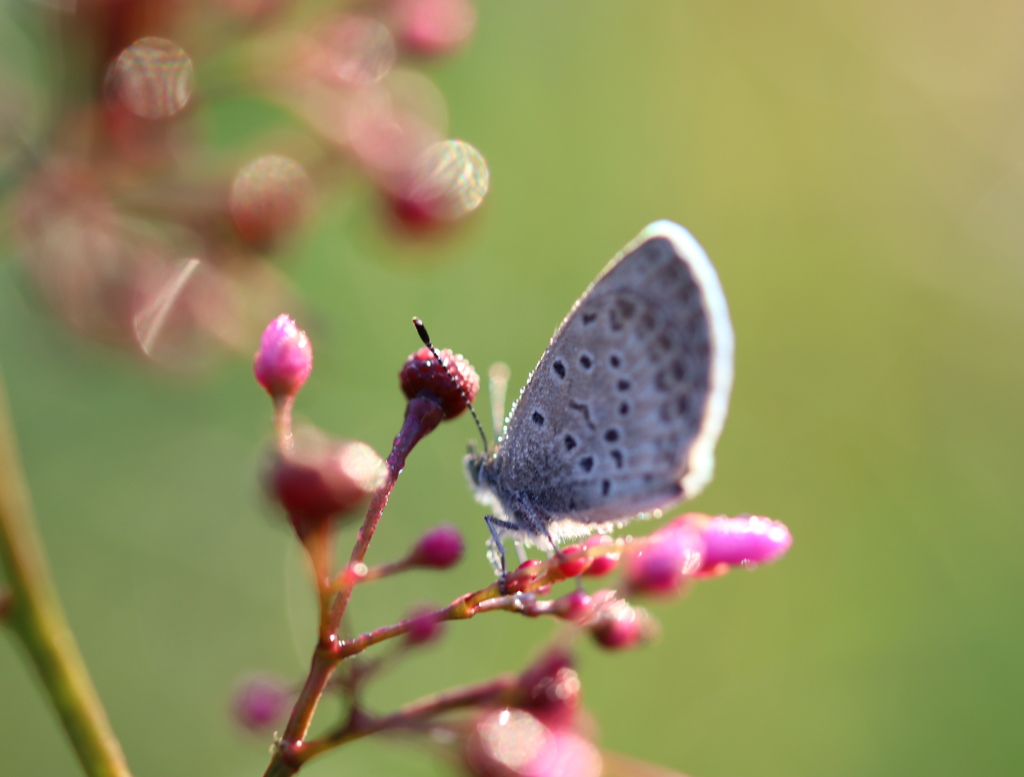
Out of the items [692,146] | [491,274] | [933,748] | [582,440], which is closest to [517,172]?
[491,274]

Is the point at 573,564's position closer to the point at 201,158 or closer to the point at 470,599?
the point at 470,599

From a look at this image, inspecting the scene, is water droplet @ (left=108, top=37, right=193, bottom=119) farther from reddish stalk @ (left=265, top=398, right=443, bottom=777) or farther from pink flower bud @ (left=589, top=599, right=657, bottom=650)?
pink flower bud @ (left=589, top=599, right=657, bottom=650)

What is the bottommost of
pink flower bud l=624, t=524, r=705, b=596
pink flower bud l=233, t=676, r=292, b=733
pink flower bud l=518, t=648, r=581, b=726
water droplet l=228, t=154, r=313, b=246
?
pink flower bud l=233, t=676, r=292, b=733

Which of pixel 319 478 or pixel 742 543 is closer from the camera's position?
pixel 319 478

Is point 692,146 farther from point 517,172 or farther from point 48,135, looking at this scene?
point 48,135

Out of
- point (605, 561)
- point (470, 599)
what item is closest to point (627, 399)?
point (605, 561)

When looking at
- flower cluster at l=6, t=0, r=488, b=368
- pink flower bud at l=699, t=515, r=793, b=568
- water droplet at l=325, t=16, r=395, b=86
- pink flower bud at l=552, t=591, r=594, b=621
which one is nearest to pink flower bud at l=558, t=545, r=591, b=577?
pink flower bud at l=552, t=591, r=594, b=621
